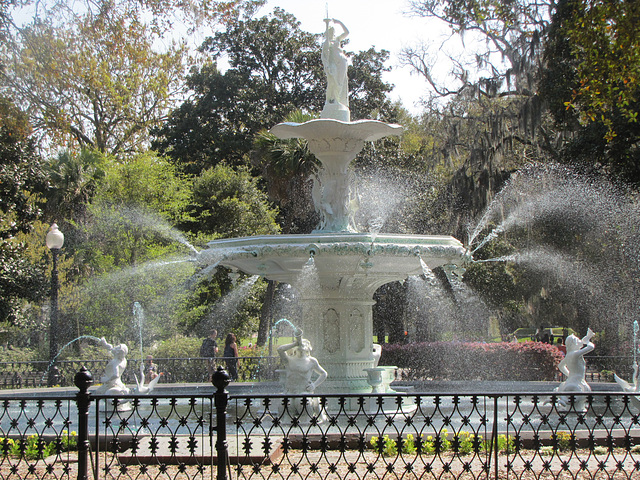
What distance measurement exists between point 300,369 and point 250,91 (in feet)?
76.9

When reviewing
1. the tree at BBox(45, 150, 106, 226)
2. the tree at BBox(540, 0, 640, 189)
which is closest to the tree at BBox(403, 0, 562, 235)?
the tree at BBox(540, 0, 640, 189)

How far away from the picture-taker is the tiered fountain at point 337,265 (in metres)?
10.1

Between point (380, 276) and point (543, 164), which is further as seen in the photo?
point (543, 164)

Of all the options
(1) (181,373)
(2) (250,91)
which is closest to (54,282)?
(1) (181,373)

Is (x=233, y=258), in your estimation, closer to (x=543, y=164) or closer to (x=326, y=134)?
(x=326, y=134)

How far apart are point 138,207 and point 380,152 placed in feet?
29.3

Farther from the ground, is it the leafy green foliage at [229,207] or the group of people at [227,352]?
the leafy green foliage at [229,207]

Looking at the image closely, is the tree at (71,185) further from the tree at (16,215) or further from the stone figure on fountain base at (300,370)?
the stone figure on fountain base at (300,370)

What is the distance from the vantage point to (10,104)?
406 inches

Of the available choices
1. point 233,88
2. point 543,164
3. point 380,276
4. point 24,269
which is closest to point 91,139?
point 233,88

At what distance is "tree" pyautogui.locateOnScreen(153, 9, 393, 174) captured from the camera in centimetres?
3091

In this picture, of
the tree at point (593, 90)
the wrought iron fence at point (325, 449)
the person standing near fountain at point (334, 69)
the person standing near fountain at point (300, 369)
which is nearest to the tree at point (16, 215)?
the person standing near fountain at point (334, 69)

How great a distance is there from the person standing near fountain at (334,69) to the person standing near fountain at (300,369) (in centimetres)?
361

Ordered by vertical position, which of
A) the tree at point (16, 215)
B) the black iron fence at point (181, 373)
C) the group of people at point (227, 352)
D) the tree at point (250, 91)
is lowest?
the black iron fence at point (181, 373)
